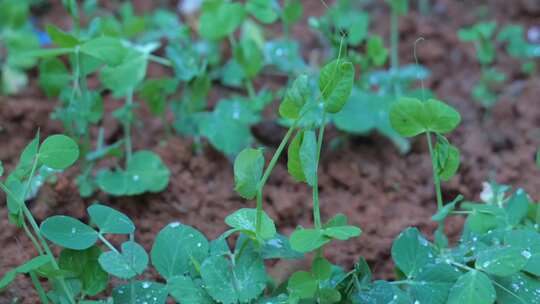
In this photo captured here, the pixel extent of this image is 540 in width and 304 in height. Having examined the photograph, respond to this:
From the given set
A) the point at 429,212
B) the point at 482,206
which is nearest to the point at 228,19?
the point at 429,212

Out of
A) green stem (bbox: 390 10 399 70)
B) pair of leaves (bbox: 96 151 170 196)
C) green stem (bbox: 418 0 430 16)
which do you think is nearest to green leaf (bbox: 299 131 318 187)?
pair of leaves (bbox: 96 151 170 196)

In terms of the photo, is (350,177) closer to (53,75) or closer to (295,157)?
(295,157)

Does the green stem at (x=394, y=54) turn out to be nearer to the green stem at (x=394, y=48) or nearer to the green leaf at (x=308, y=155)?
the green stem at (x=394, y=48)

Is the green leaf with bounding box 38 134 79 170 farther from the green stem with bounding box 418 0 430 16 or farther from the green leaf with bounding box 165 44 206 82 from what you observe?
the green stem with bounding box 418 0 430 16

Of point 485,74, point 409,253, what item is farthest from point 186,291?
point 485,74

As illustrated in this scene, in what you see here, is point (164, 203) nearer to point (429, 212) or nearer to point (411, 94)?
point (429, 212)

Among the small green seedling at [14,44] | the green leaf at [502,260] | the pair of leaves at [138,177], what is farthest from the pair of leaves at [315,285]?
the small green seedling at [14,44]

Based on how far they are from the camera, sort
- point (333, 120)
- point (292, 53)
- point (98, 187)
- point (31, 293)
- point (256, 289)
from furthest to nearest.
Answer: point (292, 53) < point (333, 120) < point (98, 187) < point (31, 293) < point (256, 289)
